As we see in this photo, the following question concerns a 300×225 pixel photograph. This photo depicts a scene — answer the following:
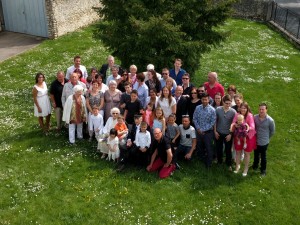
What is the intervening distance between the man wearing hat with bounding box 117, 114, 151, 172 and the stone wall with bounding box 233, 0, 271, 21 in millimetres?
18612

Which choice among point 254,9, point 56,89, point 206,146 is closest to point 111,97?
point 56,89

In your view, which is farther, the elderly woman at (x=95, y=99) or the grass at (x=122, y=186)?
the elderly woman at (x=95, y=99)

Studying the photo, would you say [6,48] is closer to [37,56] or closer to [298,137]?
[37,56]

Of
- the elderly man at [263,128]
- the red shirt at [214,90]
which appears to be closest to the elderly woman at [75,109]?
the red shirt at [214,90]

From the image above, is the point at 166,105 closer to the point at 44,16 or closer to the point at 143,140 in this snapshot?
the point at 143,140

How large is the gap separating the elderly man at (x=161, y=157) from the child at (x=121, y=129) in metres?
0.94

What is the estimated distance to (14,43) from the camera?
20.6 m

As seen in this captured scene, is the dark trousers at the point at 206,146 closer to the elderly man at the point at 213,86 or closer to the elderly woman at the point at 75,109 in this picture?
the elderly man at the point at 213,86

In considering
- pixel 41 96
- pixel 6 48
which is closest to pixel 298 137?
pixel 41 96

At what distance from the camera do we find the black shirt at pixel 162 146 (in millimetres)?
9672

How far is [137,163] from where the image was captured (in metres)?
10.3

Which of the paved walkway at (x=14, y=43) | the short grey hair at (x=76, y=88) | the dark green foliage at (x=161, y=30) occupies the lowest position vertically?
the paved walkway at (x=14, y=43)

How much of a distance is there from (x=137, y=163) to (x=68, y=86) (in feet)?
10.1

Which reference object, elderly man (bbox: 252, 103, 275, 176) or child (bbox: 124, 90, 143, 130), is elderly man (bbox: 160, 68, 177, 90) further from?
elderly man (bbox: 252, 103, 275, 176)
